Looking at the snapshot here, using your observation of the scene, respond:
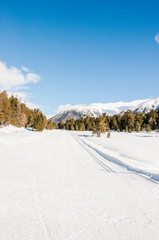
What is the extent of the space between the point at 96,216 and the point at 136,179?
342 centimetres

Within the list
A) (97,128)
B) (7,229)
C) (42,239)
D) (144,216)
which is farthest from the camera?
(97,128)

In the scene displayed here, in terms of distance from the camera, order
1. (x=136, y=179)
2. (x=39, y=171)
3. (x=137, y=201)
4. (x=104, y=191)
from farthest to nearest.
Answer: (x=39, y=171), (x=136, y=179), (x=104, y=191), (x=137, y=201)

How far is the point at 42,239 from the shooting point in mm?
2557

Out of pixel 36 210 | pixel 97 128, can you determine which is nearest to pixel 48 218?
pixel 36 210

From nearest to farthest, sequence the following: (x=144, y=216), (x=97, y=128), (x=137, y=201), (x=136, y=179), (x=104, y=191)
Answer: (x=144, y=216)
(x=137, y=201)
(x=104, y=191)
(x=136, y=179)
(x=97, y=128)

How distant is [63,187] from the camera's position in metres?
4.95

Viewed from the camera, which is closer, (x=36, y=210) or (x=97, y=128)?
(x=36, y=210)

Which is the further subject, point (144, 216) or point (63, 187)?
point (63, 187)

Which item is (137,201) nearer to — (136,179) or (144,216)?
(144,216)

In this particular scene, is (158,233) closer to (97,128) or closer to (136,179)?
(136,179)

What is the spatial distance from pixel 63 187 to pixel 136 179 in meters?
3.23

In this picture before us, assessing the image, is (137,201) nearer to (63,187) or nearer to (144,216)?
(144,216)

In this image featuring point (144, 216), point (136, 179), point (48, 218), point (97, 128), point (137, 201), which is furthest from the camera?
point (97, 128)

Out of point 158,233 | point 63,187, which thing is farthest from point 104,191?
point 158,233
